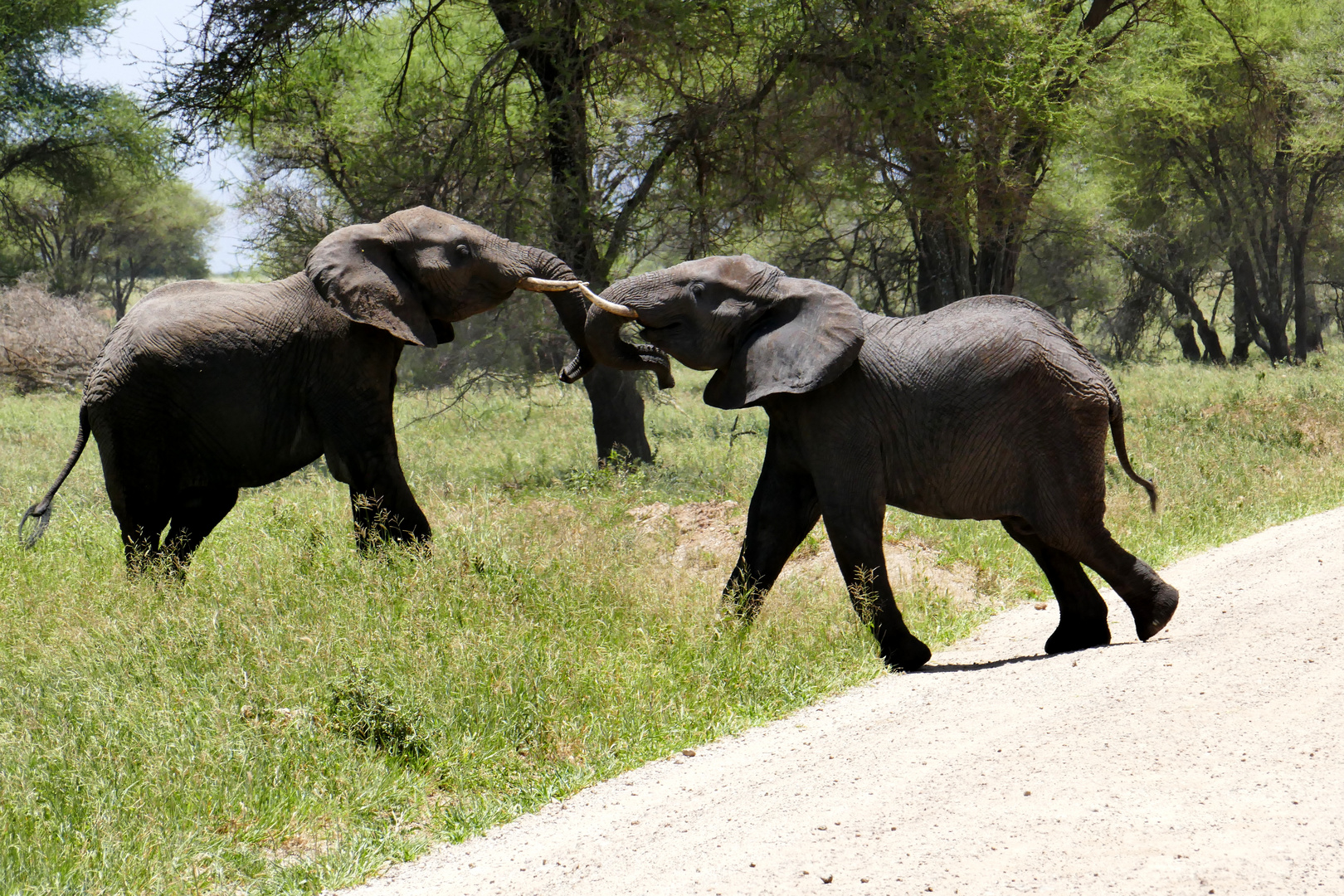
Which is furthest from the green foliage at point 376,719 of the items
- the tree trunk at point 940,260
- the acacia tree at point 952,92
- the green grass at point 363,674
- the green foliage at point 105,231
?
the green foliage at point 105,231

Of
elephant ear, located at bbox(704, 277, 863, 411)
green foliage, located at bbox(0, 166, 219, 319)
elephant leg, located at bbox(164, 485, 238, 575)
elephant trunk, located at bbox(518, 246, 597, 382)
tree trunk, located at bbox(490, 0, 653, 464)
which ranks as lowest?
elephant leg, located at bbox(164, 485, 238, 575)

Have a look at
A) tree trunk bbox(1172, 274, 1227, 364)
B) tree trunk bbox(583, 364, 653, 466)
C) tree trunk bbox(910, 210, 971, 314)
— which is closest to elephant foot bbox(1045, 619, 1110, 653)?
tree trunk bbox(583, 364, 653, 466)

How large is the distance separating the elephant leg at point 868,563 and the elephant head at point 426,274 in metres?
1.82

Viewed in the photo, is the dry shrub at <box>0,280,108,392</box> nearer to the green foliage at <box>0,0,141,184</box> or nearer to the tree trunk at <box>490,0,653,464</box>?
the green foliage at <box>0,0,141,184</box>

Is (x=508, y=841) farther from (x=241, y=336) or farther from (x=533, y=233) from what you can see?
(x=533, y=233)

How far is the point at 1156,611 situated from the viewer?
6.24 m

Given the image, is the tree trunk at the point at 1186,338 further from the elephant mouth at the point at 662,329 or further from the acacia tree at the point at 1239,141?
the elephant mouth at the point at 662,329

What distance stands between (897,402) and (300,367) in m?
3.44

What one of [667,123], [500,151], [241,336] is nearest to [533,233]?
[500,151]

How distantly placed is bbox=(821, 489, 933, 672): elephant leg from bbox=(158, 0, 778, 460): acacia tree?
22.3 ft

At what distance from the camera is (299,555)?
7.26 metres

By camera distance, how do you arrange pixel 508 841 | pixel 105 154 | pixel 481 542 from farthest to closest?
1. pixel 105 154
2. pixel 481 542
3. pixel 508 841

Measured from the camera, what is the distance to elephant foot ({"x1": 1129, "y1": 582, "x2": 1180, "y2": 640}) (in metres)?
6.23

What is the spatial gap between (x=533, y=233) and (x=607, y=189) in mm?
929
